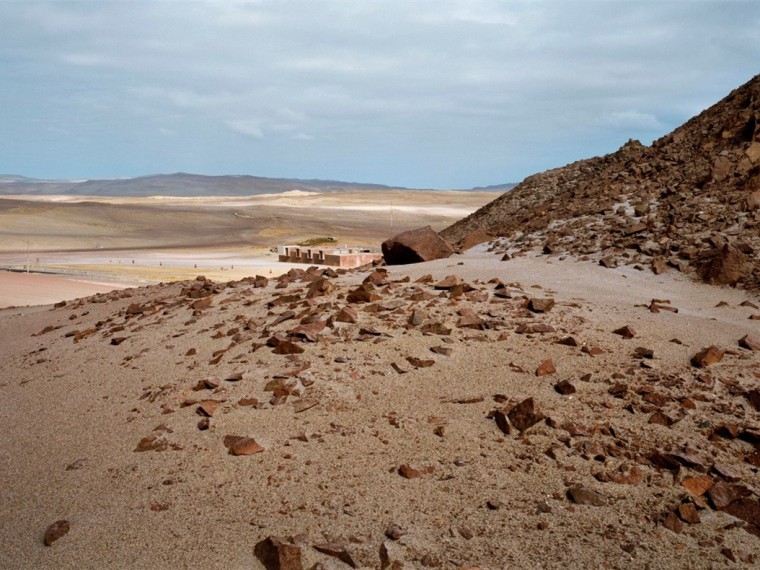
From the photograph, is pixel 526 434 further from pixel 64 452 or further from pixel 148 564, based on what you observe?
pixel 64 452

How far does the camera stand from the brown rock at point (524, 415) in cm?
444

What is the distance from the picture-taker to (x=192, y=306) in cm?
795

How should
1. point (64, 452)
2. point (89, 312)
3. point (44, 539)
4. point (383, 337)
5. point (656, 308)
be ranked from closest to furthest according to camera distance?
point (44, 539)
point (64, 452)
point (383, 337)
point (656, 308)
point (89, 312)

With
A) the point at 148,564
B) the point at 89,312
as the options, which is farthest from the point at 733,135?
the point at 148,564

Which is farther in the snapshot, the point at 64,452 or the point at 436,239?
the point at 436,239

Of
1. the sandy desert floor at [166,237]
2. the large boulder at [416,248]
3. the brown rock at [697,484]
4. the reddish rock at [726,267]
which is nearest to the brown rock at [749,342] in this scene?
the brown rock at [697,484]

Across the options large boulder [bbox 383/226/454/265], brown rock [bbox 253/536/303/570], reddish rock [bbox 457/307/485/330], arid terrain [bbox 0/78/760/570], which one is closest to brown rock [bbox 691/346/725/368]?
arid terrain [bbox 0/78/760/570]

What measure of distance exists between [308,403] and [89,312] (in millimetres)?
6298

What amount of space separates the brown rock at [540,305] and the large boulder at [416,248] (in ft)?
12.8

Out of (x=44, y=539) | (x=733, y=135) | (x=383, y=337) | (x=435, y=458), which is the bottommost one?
(x=44, y=539)

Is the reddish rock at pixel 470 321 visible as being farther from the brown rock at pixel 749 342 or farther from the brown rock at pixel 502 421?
→ the brown rock at pixel 749 342

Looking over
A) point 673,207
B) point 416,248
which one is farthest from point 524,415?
point 673,207

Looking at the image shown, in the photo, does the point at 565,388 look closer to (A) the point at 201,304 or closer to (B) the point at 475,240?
(A) the point at 201,304

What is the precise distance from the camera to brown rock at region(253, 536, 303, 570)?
3.35m
